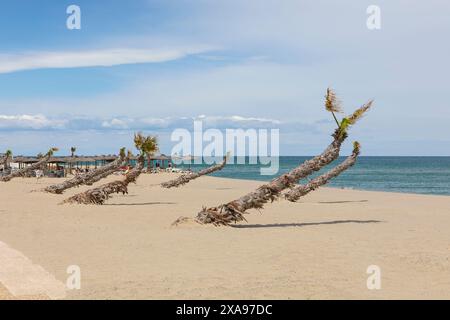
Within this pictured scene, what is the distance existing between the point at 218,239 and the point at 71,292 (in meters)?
6.25

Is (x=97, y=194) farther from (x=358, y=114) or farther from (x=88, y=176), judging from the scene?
(x=358, y=114)

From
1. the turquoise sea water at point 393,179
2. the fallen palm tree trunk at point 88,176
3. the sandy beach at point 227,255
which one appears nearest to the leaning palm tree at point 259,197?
the sandy beach at point 227,255

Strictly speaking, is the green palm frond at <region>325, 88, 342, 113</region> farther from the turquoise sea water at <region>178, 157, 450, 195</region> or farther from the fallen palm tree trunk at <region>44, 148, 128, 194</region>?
the turquoise sea water at <region>178, 157, 450, 195</region>

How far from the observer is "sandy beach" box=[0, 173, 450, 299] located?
360 inches

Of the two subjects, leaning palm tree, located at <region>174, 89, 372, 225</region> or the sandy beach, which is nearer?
the sandy beach

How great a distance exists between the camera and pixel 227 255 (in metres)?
12.3

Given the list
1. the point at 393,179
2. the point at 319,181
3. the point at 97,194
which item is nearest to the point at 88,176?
the point at 97,194

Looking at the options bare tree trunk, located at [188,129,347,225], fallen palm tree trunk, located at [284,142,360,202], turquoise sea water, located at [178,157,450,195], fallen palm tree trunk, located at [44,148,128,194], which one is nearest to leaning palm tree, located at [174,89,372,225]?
bare tree trunk, located at [188,129,347,225]

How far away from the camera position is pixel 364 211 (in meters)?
24.0

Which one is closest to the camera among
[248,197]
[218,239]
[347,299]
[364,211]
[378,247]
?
[347,299]

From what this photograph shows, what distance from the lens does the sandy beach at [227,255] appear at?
30.0 feet

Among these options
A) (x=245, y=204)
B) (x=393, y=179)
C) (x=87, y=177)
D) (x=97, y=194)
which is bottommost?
(x=393, y=179)

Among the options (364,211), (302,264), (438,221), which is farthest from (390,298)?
(364,211)
